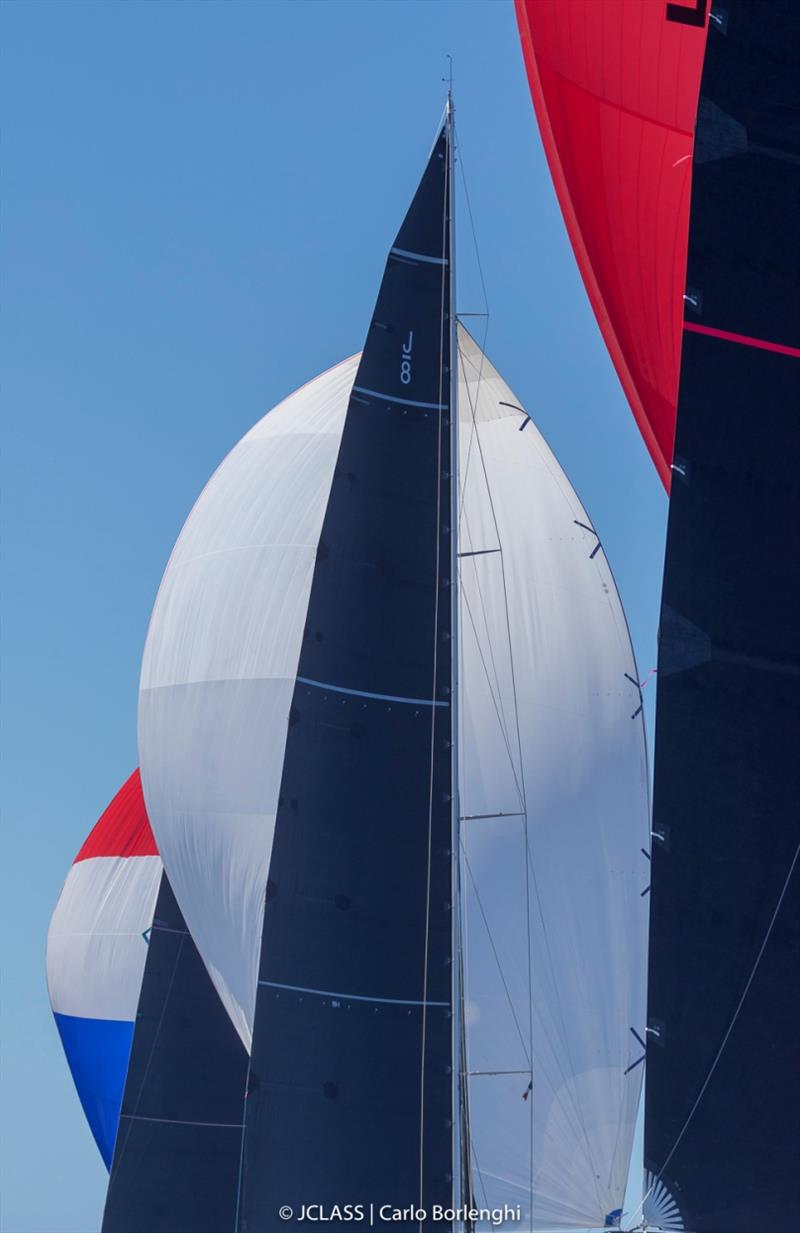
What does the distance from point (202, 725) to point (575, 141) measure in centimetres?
617

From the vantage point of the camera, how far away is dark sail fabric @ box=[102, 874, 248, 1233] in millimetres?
16703

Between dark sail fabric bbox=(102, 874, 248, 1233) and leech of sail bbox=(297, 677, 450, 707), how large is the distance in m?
6.15

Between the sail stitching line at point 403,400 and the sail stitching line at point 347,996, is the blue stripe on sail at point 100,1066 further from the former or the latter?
the sail stitching line at point 403,400

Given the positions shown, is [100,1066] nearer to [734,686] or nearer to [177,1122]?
[177,1122]

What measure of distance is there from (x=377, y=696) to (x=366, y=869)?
1078 millimetres

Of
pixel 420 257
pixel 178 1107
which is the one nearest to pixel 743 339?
pixel 420 257

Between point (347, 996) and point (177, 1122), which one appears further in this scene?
point (177, 1122)

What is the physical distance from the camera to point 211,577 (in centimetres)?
1698

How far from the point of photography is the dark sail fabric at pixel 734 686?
6.65 meters

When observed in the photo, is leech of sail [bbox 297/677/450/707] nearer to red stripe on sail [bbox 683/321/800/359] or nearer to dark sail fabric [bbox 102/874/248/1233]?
red stripe on sail [bbox 683/321/800/359]

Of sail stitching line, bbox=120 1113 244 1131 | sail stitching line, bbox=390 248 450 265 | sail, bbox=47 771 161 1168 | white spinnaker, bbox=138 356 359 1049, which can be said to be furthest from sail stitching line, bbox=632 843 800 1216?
sail, bbox=47 771 161 1168

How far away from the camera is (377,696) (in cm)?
1162

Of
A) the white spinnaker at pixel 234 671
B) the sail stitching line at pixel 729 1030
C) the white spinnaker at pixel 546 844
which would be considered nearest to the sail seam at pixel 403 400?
the white spinnaker at pixel 546 844

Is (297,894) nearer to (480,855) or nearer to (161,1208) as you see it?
(480,855)
